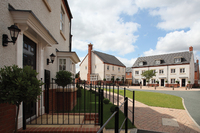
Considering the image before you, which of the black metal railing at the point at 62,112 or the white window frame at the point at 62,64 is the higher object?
the white window frame at the point at 62,64

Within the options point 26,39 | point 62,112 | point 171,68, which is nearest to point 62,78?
point 62,112

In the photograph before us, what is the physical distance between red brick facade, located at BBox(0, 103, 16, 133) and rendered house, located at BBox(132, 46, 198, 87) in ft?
130

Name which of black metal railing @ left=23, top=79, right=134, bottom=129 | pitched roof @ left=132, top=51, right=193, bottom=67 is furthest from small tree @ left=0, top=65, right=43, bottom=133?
pitched roof @ left=132, top=51, right=193, bottom=67

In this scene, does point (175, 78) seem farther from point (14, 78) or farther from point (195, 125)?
point (14, 78)

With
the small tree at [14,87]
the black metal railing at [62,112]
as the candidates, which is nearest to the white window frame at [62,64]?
the black metal railing at [62,112]

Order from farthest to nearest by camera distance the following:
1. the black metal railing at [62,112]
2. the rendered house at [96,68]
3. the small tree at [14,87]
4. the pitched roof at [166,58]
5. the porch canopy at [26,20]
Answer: the rendered house at [96,68], the pitched roof at [166,58], the black metal railing at [62,112], the porch canopy at [26,20], the small tree at [14,87]

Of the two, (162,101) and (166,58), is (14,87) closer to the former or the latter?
(162,101)

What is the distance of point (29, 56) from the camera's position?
455cm

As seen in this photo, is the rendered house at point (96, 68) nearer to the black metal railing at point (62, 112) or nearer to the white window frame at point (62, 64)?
the white window frame at point (62, 64)

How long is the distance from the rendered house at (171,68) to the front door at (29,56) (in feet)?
126

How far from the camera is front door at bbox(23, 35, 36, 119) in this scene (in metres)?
4.24

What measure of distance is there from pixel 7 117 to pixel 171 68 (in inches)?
1633

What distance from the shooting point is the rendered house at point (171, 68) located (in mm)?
34750

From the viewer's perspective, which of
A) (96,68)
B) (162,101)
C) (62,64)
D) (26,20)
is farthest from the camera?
(96,68)
